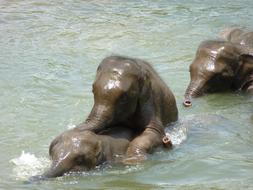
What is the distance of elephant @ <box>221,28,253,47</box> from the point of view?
11680mm

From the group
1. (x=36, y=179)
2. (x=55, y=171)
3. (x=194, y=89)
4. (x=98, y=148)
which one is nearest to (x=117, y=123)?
(x=98, y=148)

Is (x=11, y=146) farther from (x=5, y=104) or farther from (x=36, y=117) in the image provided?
(x=5, y=104)

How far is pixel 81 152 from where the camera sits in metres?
6.48

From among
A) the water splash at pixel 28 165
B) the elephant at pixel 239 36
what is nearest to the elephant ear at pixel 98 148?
the water splash at pixel 28 165

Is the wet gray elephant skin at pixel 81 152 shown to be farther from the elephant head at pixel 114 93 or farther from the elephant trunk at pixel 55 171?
the elephant head at pixel 114 93

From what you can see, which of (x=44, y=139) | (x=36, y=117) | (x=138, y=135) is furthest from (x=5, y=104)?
(x=138, y=135)

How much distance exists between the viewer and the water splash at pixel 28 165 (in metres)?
6.73

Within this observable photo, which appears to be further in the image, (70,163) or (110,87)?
(110,87)

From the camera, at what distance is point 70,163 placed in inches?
253

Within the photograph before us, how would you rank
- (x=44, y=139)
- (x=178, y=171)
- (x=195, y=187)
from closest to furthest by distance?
(x=195, y=187)
(x=178, y=171)
(x=44, y=139)

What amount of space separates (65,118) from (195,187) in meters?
2.95

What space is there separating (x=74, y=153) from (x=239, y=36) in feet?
20.9

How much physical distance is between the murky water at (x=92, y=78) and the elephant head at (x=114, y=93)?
0.50 m

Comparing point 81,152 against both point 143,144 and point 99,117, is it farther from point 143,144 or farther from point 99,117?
point 143,144
